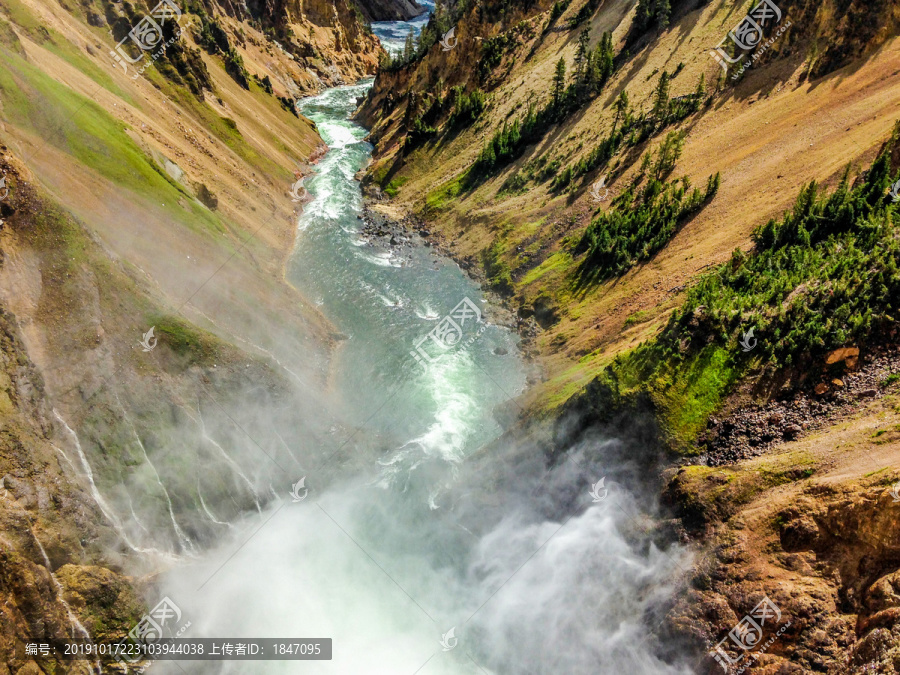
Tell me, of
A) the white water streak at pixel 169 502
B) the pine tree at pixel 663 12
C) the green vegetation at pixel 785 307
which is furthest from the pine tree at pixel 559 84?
the white water streak at pixel 169 502

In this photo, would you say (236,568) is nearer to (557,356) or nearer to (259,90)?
(557,356)

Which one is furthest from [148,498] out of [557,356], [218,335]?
[557,356]

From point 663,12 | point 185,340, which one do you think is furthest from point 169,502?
point 663,12

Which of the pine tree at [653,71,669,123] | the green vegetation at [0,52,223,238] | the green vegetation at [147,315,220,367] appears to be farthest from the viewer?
the pine tree at [653,71,669,123]

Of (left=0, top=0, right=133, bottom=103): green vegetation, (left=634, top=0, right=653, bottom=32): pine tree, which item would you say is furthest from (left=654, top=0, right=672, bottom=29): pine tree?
(left=0, top=0, right=133, bottom=103): green vegetation

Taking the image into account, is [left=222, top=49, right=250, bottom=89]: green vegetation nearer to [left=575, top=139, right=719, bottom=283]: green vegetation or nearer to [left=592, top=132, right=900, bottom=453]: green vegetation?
[left=575, top=139, right=719, bottom=283]: green vegetation

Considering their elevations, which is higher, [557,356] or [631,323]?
[631,323]

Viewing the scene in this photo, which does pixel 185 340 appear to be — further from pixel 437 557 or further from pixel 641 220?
pixel 641 220

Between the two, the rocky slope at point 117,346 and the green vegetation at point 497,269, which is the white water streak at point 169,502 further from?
the green vegetation at point 497,269
